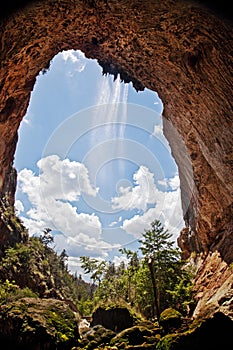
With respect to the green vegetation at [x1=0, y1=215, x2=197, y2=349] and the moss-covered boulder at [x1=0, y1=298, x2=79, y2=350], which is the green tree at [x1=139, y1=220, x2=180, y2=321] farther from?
the moss-covered boulder at [x1=0, y1=298, x2=79, y2=350]

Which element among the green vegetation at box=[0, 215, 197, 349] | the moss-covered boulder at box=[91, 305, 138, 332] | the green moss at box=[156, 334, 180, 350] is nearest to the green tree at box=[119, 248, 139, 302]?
the green vegetation at box=[0, 215, 197, 349]

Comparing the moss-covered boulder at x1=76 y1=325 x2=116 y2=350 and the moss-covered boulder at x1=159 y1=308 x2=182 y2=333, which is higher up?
the moss-covered boulder at x1=159 y1=308 x2=182 y2=333

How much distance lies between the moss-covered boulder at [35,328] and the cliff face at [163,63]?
6309mm

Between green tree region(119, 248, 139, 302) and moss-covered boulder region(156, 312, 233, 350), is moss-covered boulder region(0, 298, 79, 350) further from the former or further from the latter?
green tree region(119, 248, 139, 302)

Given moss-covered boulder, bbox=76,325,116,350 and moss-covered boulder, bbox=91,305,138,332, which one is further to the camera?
moss-covered boulder, bbox=91,305,138,332

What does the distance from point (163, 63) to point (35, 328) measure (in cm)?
1302

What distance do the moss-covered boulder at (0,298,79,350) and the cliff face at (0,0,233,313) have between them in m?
6.31

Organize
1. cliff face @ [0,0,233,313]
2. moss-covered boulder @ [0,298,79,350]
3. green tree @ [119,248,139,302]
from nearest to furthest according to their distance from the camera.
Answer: cliff face @ [0,0,233,313], moss-covered boulder @ [0,298,79,350], green tree @ [119,248,139,302]

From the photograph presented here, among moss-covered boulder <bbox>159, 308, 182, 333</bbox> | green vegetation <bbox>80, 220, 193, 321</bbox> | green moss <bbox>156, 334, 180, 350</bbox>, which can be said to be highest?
green vegetation <bbox>80, 220, 193, 321</bbox>

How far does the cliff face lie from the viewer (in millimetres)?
9516

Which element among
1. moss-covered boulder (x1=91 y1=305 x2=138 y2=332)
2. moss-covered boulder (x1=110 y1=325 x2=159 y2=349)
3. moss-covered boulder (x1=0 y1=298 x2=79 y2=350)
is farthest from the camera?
moss-covered boulder (x1=91 y1=305 x2=138 y2=332)

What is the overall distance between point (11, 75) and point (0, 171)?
20.2 ft

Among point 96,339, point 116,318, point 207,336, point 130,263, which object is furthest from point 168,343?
point 130,263

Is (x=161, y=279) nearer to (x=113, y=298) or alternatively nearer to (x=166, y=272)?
(x=166, y=272)
